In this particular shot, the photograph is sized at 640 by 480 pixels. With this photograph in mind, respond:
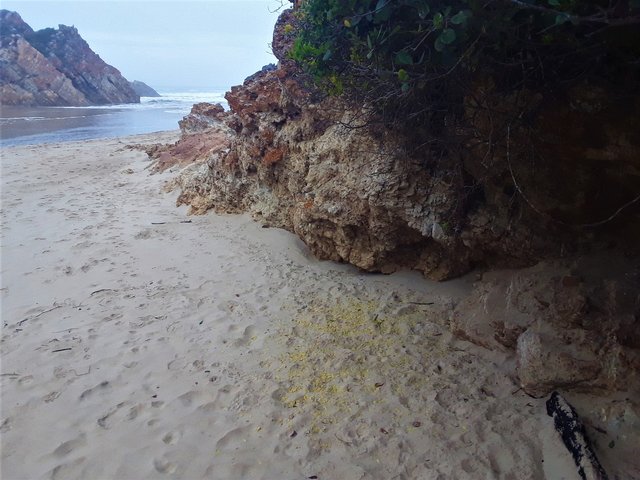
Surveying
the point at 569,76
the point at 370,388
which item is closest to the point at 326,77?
the point at 569,76

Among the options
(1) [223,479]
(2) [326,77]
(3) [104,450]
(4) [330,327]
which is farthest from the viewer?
(2) [326,77]

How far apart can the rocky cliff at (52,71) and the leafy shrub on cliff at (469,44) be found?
41187mm

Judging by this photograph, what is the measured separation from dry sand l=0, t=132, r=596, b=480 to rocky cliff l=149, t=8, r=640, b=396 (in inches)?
12.2

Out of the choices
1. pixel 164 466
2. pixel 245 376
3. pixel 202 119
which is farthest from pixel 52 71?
pixel 164 466

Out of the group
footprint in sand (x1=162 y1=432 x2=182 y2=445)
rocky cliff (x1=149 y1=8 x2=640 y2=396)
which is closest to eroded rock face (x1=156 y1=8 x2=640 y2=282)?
rocky cliff (x1=149 y1=8 x2=640 y2=396)

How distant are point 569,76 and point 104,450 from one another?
366 centimetres

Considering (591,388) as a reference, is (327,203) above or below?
above

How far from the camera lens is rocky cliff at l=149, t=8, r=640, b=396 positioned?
2.79m

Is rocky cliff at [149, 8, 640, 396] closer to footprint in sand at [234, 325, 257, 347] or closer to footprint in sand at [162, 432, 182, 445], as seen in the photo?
footprint in sand at [234, 325, 257, 347]

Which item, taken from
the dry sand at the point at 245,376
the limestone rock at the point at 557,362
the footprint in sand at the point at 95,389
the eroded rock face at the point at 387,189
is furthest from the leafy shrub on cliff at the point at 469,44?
the footprint in sand at the point at 95,389

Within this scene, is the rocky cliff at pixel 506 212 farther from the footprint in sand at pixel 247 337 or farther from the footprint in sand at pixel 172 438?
the footprint in sand at pixel 172 438

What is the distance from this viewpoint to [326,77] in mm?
4160

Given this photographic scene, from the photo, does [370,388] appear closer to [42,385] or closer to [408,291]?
[408,291]

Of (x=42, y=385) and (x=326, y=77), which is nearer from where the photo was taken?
(x=42, y=385)
